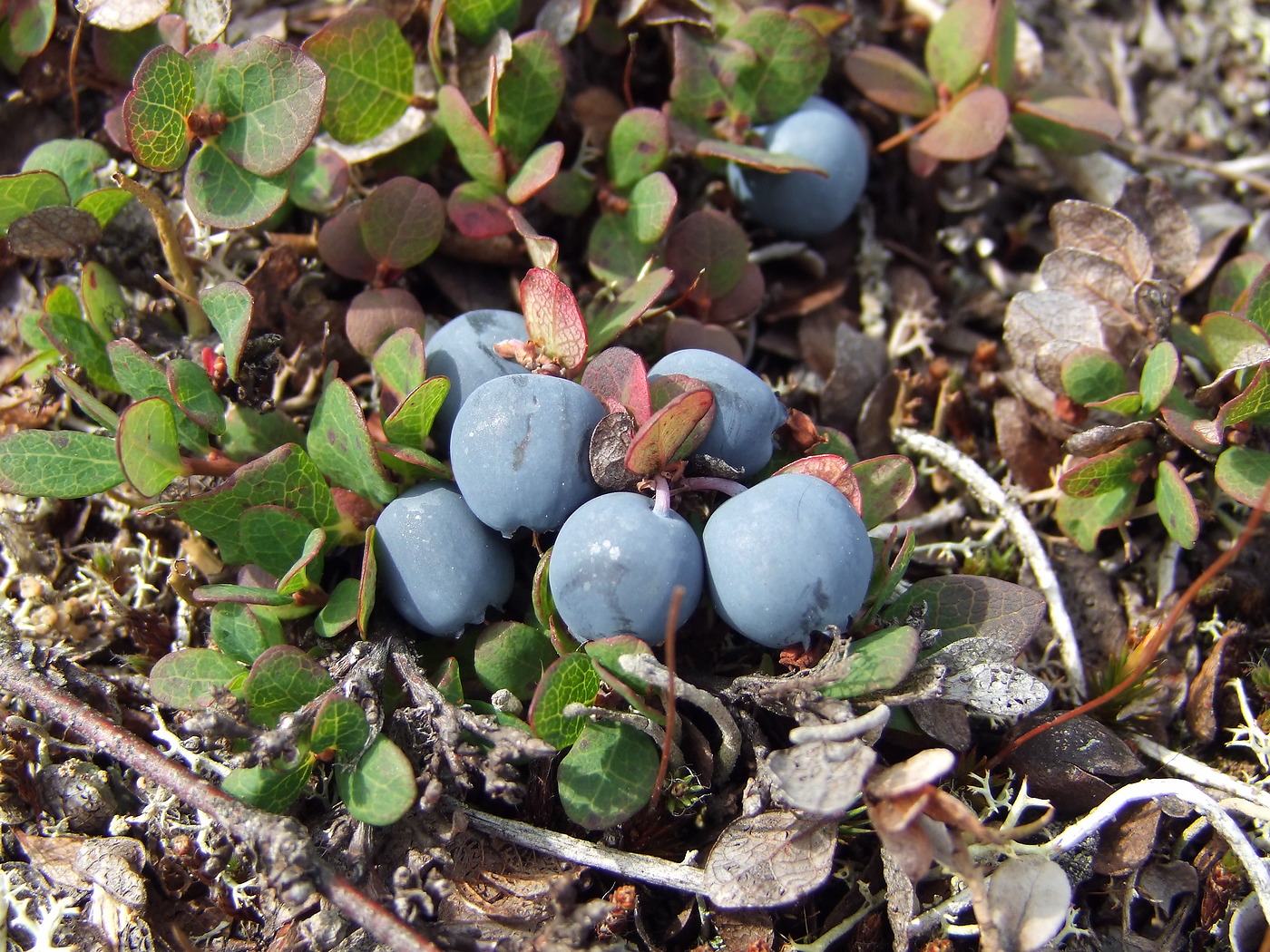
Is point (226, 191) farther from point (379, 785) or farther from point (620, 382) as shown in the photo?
point (379, 785)

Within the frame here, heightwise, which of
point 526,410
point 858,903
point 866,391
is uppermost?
point 526,410

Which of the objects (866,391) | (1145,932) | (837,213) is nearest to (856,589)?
(866,391)

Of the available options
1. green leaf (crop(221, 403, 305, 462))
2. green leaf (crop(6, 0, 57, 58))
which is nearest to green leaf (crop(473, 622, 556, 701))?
green leaf (crop(221, 403, 305, 462))

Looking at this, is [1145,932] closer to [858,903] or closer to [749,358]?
[858,903]

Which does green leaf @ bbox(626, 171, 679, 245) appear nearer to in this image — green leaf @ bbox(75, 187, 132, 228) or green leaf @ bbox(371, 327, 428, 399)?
green leaf @ bbox(371, 327, 428, 399)

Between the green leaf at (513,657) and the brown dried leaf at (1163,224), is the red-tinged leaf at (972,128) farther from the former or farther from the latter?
the green leaf at (513,657)

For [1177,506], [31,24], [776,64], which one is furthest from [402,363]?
[1177,506]
